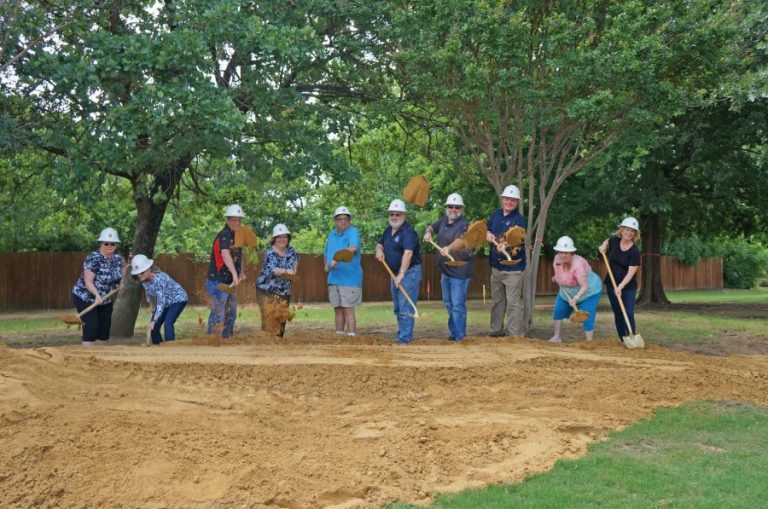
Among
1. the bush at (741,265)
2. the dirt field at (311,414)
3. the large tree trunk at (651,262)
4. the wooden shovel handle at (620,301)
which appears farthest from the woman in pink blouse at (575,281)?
the bush at (741,265)

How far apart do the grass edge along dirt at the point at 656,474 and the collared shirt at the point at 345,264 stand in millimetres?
5201

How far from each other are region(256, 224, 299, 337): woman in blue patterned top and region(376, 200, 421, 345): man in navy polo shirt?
128 cm

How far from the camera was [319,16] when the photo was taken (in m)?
12.4

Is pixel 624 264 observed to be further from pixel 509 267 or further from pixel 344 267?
pixel 344 267

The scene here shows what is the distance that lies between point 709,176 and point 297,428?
56.2 feet

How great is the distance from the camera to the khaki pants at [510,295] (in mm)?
11070

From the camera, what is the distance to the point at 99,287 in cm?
1009

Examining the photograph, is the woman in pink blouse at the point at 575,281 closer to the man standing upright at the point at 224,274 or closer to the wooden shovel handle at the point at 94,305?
the man standing upright at the point at 224,274

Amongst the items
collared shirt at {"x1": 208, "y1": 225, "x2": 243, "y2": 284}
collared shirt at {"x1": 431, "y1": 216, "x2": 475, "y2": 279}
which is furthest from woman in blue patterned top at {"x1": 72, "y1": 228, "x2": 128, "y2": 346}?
collared shirt at {"x1": 431, "y1": 216, "x2": 475, "y2": 279}

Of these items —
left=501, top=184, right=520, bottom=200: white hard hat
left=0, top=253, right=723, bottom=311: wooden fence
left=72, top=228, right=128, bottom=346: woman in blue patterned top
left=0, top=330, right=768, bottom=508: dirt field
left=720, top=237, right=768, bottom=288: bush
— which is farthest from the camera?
left=720, top=237, right=768, bottom=288: bush

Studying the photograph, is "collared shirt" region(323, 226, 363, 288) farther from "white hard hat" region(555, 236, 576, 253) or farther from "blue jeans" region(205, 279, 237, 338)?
"white hard hat" region(555, 236, 576, 253)

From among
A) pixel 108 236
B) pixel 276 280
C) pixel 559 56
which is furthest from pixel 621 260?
pixel 108 236

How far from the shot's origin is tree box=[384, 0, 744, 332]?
1120cm

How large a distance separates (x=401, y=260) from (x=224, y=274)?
2.43m
